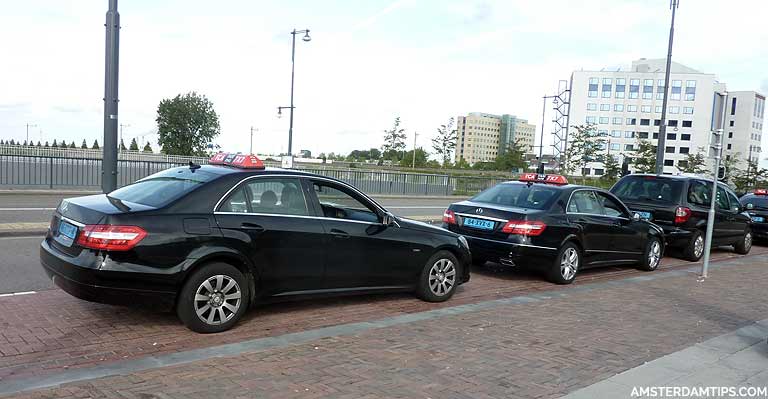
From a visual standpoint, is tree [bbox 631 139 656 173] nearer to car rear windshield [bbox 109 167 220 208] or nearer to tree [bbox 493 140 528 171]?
tree [bbox 493 140 528 171]

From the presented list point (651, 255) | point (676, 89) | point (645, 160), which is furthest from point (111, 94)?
point (676, 89)

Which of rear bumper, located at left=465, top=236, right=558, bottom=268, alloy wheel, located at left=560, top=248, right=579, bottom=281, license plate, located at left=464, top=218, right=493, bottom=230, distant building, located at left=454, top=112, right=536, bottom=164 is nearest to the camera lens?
rear bumper, located at left=465, top=236, right=558, bottom=268

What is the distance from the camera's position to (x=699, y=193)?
12320 mm

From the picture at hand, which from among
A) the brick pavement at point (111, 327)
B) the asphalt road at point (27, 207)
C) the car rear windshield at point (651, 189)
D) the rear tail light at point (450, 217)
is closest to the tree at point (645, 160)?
the asphalt road at point (27, 207)

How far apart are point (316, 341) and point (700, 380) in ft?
10.6

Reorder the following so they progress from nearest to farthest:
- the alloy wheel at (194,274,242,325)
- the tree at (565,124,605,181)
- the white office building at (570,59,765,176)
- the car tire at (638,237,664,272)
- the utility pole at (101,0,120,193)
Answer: the alloy wheel at (194,274,242,325) → the utility pole at (101,0,120,193) → the car tire at (638,237,664,272) → the tree at (565,124,605,181) → the white office building at (570,59,765,176)

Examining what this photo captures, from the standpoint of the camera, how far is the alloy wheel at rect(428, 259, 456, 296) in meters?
7.08

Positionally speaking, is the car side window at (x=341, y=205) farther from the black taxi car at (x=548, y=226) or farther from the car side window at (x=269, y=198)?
the black taxi car at (x=548, y=226)

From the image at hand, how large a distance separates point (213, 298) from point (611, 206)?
7.10 meters

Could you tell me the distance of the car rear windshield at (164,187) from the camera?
5379 mm

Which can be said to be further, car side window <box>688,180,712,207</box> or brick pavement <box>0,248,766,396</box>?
car side window <box>688,180,712,207</box>

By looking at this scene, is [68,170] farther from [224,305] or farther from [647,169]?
[647,169]

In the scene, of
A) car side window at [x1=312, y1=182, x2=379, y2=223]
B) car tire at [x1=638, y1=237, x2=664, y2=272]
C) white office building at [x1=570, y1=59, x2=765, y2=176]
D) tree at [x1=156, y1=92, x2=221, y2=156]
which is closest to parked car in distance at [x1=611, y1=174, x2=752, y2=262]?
car tire at [x1=638, y1=237, x2=664, y2=272]

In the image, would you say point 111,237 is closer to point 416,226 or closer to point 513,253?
point 416,226
